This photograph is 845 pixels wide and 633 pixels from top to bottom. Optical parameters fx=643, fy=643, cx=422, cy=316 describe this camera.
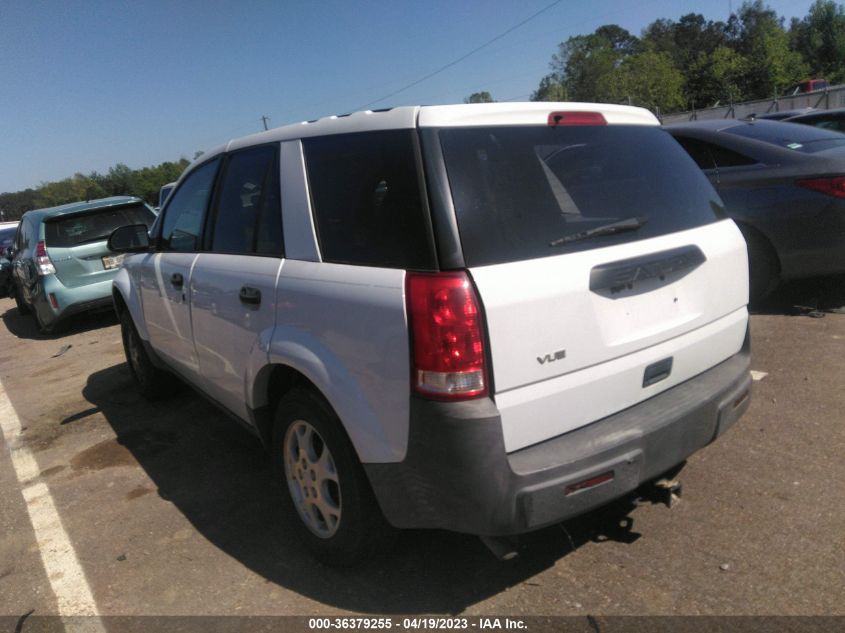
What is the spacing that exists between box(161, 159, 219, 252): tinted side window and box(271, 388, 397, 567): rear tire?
59.6 inches

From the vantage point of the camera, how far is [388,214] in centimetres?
231

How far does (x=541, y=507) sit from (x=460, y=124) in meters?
1.34

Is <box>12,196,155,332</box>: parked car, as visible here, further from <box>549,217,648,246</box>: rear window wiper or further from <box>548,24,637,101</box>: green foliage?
<box>548,24,637,101</box>: green foliage

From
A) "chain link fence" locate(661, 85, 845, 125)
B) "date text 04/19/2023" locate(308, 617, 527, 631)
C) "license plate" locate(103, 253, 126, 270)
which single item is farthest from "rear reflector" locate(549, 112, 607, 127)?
"chain link fence" locate(661, 85, 845, 125)

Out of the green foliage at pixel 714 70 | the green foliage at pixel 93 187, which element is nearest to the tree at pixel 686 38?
the green foliage at pixel 714 70

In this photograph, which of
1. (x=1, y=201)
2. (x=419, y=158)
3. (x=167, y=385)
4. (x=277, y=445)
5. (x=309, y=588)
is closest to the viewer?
(x=419, y=158)

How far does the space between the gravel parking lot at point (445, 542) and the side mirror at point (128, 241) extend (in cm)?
136

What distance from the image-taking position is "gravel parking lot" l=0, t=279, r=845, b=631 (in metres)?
2.51

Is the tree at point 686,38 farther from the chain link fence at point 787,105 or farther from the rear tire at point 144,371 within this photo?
the rear tire at point 144,371

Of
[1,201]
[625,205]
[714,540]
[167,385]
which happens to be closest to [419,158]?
[625,205]

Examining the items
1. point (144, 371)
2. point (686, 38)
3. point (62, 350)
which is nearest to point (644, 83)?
point (686, 38)

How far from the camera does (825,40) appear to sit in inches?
2901

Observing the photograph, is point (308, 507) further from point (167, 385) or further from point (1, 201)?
point (1, 201)

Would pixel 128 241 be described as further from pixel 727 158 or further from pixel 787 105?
pixel 787 105
